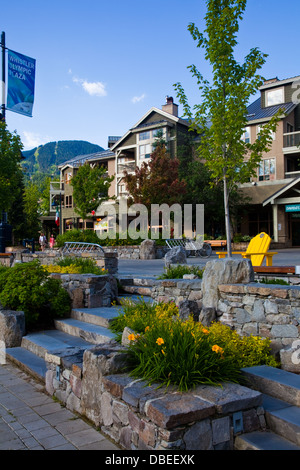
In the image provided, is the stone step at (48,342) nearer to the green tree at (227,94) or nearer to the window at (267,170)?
the green tree at (227,94)

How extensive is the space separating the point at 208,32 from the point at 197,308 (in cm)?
767

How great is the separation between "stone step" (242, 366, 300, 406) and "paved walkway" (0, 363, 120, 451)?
1.30 m

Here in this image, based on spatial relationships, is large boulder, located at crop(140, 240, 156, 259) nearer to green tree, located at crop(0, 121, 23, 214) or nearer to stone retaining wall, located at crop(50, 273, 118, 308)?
green tree, located at crop(0, 121, 23, 214)

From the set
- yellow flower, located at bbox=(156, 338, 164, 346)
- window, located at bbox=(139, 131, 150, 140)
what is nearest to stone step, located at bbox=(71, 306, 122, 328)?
yellow flower, located at bbox=(156, 338, 164, 346)

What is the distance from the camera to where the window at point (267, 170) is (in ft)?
93.8

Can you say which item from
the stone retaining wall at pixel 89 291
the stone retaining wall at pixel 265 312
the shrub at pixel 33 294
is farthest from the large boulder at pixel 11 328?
the stone retaining wall at pixel 265 312

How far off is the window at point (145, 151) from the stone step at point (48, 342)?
30280 millimetres

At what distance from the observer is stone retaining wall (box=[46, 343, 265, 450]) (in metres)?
2.62

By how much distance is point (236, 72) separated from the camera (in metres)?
9.82

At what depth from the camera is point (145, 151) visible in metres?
35.6

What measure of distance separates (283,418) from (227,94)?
352 inches

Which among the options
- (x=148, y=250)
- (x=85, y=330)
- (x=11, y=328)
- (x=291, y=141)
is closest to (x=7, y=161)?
(x=148, y=250)

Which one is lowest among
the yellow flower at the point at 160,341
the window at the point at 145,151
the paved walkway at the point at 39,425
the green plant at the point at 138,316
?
the paved walkway at the point at 39,425
